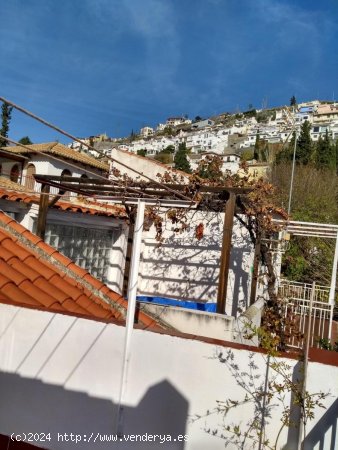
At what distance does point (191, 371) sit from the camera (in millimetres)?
2920

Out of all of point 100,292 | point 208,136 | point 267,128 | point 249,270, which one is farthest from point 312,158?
point 208,136

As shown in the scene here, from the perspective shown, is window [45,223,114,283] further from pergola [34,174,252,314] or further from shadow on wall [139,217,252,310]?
pergola [34,174,252,314]

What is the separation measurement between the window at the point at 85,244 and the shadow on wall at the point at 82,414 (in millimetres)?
5716

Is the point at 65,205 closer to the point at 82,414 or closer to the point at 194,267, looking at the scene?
the point at 194,267

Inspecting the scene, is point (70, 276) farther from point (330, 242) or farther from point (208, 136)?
point (208, 136)

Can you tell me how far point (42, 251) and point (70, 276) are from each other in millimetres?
669

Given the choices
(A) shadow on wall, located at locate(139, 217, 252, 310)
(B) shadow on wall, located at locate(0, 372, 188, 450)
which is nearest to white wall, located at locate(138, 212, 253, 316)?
(A) shadow on wall, located at locate(139, 217, 252, 310)

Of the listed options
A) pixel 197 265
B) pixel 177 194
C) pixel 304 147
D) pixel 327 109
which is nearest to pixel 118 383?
pixel 177 194

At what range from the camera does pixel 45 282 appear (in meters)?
4.43

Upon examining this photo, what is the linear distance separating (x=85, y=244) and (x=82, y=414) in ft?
22.7

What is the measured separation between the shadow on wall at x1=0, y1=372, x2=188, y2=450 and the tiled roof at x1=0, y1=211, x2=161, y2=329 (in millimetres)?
795

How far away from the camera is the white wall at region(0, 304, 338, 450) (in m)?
2.80

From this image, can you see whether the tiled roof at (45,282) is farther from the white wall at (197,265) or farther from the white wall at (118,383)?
the white wall at (197,265)

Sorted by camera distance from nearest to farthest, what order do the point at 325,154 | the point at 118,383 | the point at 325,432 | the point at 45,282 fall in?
the point at 325,432 → the point at 118,383 → the point at 45,282 → the point at 325,154
